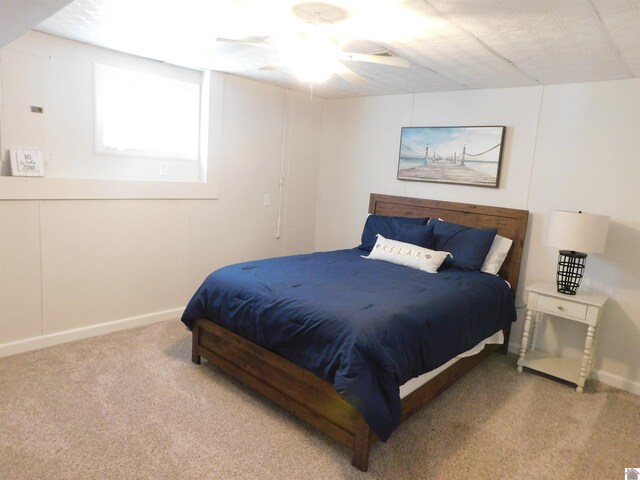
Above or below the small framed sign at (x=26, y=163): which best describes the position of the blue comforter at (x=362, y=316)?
below

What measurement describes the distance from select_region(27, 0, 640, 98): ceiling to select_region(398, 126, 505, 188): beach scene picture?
0.46 metres

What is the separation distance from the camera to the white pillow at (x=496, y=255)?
3.49 metres

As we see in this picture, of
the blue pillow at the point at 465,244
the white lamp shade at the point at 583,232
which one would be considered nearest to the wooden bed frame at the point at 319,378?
the blue pillow at the point at 465,244

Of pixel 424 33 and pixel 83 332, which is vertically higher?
pixel 424 33

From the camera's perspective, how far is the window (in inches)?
133

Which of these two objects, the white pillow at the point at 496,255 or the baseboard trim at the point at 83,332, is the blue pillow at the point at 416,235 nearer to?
the white pillow at the point at 496,255

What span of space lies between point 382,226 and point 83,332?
2710 mm

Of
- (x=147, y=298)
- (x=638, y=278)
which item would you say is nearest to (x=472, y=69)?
(x=638, y=278)

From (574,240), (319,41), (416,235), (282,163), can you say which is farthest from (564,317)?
(282,163)

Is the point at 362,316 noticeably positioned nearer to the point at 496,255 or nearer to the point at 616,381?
the point at 496,255

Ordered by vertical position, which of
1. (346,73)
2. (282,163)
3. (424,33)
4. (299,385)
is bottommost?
(299,385)

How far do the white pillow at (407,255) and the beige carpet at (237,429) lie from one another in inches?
35.6

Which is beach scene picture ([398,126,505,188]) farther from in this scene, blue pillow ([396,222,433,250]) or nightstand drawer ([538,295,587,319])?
nightstand drawer ([538,295,587,319])

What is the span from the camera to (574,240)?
2955 mm
